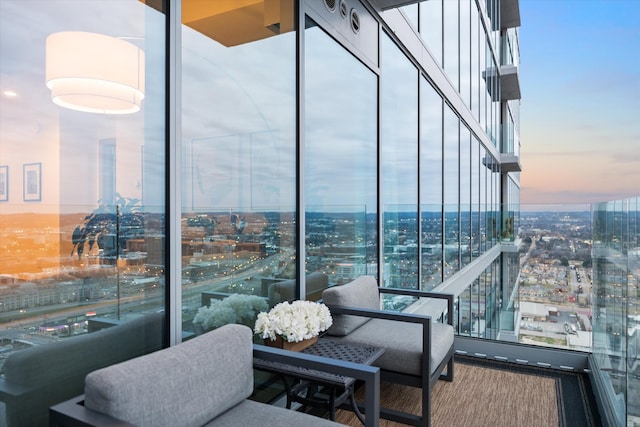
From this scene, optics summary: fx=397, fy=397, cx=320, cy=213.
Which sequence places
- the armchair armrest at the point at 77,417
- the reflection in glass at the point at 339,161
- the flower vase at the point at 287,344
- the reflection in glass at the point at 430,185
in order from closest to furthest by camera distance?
the armchair armrest at the point at 77,417 → the flower vase at the point at 287,344 → the reflection in glass at the point at 339,161 → the reflection in glass at the point at 430,185

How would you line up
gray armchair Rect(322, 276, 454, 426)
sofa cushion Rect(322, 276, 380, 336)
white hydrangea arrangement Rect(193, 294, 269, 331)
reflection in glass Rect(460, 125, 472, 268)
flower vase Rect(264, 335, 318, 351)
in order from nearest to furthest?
Answer: white hydrangea arrangement Rect(193, 294, 269, 331) → flower vase Rect(264, 335, 318, 351) → gray armchair Rect(322, 276, 454, 426) → sofa cushion Rect(322, 276, 380, 336) → reflection in glass Rect(460, 125, 472, 268)

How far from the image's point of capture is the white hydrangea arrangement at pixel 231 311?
73.5 inches

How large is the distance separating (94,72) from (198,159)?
53cm

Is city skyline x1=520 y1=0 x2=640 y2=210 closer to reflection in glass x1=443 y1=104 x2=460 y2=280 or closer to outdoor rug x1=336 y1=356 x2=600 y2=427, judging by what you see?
reflection in glass x1=443 y1=104 x2=460 y2=280

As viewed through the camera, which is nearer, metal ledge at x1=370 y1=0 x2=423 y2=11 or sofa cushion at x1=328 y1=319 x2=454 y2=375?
sofa cushion at x1=328 y1=319 x2=454 y2=375

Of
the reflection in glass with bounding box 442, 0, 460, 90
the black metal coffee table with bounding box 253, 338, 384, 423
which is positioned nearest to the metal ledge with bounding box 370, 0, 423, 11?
the reflection in glass with bounding box 442, 0, 460, 90

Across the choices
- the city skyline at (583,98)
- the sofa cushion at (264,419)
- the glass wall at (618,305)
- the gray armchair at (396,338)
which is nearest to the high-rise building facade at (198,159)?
the gray armchair at (396,338)

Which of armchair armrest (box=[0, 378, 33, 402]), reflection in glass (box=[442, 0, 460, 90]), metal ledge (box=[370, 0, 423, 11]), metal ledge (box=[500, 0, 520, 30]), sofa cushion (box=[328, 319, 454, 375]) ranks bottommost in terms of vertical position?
sofa cushion (box=[328, 319, 454, 375])

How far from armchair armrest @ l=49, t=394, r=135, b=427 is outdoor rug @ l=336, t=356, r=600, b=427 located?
1.62 m

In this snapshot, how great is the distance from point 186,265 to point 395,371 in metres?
1.41

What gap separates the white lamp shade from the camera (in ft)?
4.25

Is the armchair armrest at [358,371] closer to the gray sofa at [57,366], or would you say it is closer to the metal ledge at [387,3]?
the gray sofa at [57,366]

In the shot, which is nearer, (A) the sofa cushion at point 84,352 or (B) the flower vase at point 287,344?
(A) the sofa cushion at point 84,352

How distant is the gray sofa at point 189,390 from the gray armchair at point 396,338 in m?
0.84
